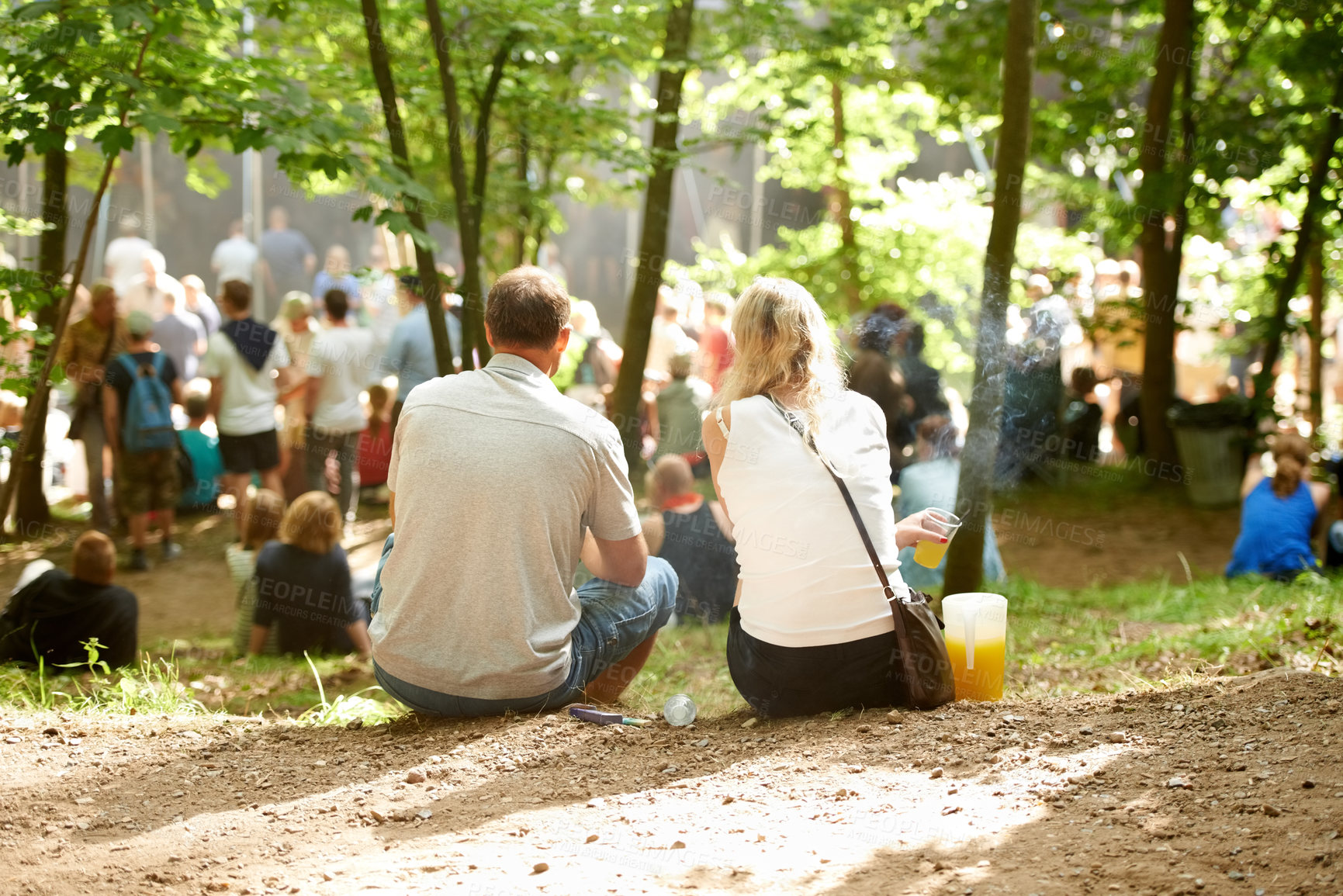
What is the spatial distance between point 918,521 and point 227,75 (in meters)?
3.71

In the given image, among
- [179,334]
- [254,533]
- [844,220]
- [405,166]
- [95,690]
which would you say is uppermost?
[844,220]

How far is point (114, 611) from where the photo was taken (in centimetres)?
514

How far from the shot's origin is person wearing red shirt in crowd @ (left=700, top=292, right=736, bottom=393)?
10625 millimetres

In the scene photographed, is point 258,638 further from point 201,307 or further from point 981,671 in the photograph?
point 201,307

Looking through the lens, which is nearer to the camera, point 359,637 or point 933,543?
point 933,543

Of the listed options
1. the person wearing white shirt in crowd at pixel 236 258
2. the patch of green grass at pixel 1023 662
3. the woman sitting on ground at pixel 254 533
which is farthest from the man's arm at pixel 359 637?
the person wearing white shirt in crowd at pixel 236 258

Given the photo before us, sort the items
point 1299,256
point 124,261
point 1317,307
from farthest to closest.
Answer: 1. point 124,261
2. point 1317,307
3. point 1299,256

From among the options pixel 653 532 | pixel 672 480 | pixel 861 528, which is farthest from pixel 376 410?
pixel 861 528

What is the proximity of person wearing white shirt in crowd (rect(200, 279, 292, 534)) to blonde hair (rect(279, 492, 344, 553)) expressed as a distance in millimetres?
2786

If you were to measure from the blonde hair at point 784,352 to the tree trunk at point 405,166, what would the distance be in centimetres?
229

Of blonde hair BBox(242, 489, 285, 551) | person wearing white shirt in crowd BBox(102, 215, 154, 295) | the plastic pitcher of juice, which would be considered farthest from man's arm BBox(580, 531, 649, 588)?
person wearing white shirt in crowd BBox(102, 215, 154, 295)

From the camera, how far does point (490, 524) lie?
3.29 m

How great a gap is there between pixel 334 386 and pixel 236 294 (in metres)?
0.95

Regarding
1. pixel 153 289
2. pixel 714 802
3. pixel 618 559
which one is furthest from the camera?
pixel 153 289
